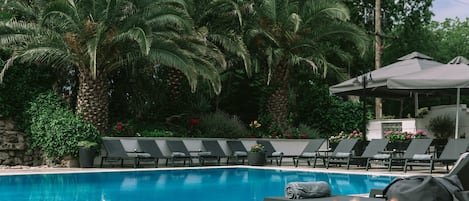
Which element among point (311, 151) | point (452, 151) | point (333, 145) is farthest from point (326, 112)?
point (452, 151)

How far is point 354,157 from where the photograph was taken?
52.7 feet

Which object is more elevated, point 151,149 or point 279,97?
point 279,97

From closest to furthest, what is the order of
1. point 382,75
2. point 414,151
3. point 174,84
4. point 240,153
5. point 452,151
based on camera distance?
point 452,151 < point 414,151 < point 382,75 < point 240,153 < point 174,84

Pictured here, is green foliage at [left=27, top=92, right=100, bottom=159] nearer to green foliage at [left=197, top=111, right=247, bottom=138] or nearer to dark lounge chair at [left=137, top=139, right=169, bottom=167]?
dark lounge chair at [left=137, top=139, right=169, bottom=167]

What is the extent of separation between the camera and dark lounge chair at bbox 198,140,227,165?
62.0 feet

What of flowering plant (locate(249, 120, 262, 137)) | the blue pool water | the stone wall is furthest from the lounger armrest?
flowering plant (locate(249, 120, 262, 137))

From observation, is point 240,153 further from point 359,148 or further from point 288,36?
point 288,36

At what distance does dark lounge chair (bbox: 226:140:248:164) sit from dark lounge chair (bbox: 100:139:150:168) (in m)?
3.16

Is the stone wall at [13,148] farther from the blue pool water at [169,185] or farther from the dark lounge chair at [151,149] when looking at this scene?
the blue pool water at [169,185]

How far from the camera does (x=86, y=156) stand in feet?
56.1

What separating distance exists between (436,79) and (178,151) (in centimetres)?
762

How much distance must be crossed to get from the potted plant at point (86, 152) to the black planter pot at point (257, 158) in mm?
4689

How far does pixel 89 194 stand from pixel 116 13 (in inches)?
305

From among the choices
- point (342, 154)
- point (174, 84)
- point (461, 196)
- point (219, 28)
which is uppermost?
point (219, 28)
